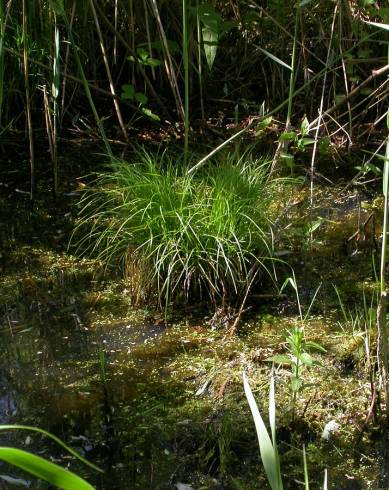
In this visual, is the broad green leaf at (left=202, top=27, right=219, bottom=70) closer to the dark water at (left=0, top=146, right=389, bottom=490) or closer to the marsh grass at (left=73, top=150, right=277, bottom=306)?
the marsh grass at (left=73, top=150, right=277, bottom=306)

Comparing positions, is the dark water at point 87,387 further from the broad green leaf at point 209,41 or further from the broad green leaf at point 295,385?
the broad green leaf at point 209,41

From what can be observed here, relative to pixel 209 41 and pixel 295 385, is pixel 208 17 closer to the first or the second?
pixel 209 41

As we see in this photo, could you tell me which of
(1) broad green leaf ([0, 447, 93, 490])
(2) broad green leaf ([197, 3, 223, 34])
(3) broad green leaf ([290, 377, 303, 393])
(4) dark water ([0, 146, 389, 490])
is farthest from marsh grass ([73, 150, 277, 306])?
(1) broad green leaf ([0, 447, 93, 490])

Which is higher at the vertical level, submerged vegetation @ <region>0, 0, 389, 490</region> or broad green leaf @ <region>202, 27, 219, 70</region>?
broad green leaf @ <region>202, 27, 219, 70</region>

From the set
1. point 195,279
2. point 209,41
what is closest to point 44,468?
point 195,279

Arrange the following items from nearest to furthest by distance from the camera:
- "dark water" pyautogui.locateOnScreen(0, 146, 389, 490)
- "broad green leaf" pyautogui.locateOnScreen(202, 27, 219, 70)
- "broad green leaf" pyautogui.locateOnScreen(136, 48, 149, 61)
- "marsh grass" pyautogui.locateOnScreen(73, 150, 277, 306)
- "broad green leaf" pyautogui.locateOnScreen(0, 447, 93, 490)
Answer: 1. "broad green leaf" pyautogui.locateOnScreen(0, 447, 93, 490)
2. "dark water" pyautogui.locateOnScreen(0, 146, 389, 490)
3. "marsh grass" pyautogui.locateOnScreen(73, 150, 277, 306)
4. "broad green leaf" pyautogui.locateOnScreen(202, 27, 219, 70)
5. "broad green leaf" pyautogui.locateOnScreen(136, 48, 149, 61)

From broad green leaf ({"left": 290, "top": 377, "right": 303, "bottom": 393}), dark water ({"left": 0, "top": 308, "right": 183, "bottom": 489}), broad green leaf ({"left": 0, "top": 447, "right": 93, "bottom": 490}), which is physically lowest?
dark water ({"left": 0, "top": 308, "right": 183, "bottom": 489})

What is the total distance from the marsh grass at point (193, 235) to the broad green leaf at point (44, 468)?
71.8 inches

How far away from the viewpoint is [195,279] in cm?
297

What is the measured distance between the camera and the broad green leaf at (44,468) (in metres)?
1.00

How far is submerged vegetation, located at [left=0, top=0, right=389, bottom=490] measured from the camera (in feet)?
7.43

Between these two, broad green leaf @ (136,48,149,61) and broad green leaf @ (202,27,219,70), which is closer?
broad green leaf @ (202,27,219,70)

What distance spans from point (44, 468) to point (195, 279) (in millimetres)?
1970

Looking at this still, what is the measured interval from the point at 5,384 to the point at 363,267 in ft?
4.79
